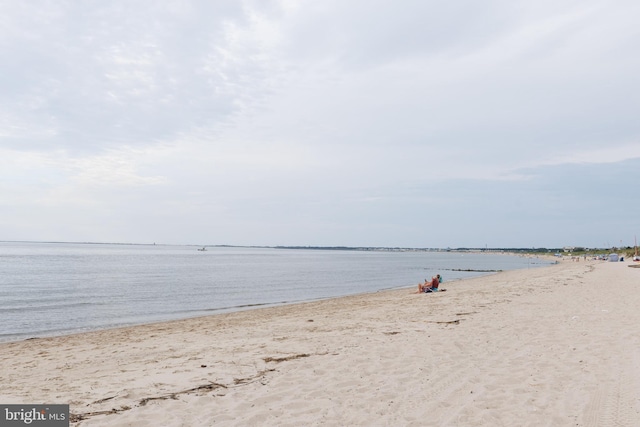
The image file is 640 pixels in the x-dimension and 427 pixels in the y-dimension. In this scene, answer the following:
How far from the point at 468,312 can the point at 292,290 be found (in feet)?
70.4

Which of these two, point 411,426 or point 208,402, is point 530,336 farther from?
point 208,402

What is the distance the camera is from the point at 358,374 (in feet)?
24.9

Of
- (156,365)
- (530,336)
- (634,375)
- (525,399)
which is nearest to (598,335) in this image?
(530,336)

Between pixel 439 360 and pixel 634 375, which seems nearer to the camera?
pixel 634 375

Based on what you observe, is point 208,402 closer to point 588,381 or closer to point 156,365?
point 156,365

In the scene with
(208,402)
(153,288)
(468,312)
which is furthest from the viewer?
(153,288)

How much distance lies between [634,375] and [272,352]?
22.5 feet

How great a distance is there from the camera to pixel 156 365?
8953mm

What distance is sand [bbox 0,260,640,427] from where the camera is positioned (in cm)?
584

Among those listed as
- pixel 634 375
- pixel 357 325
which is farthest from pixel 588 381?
pixel 357 325

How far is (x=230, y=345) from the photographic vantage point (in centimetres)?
1094

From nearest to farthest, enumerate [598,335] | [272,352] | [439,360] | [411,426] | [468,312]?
[411,426] → [439,360] → [272,352] → [598,335] → [468,312]

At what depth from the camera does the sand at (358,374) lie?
584 centimetres

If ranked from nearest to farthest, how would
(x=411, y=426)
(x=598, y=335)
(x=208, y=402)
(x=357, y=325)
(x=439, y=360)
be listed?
(x=411, y=426) < (x=208, y=402) < (x=439, y=360) < (x=598, y=335) < (x=357, y=325)
